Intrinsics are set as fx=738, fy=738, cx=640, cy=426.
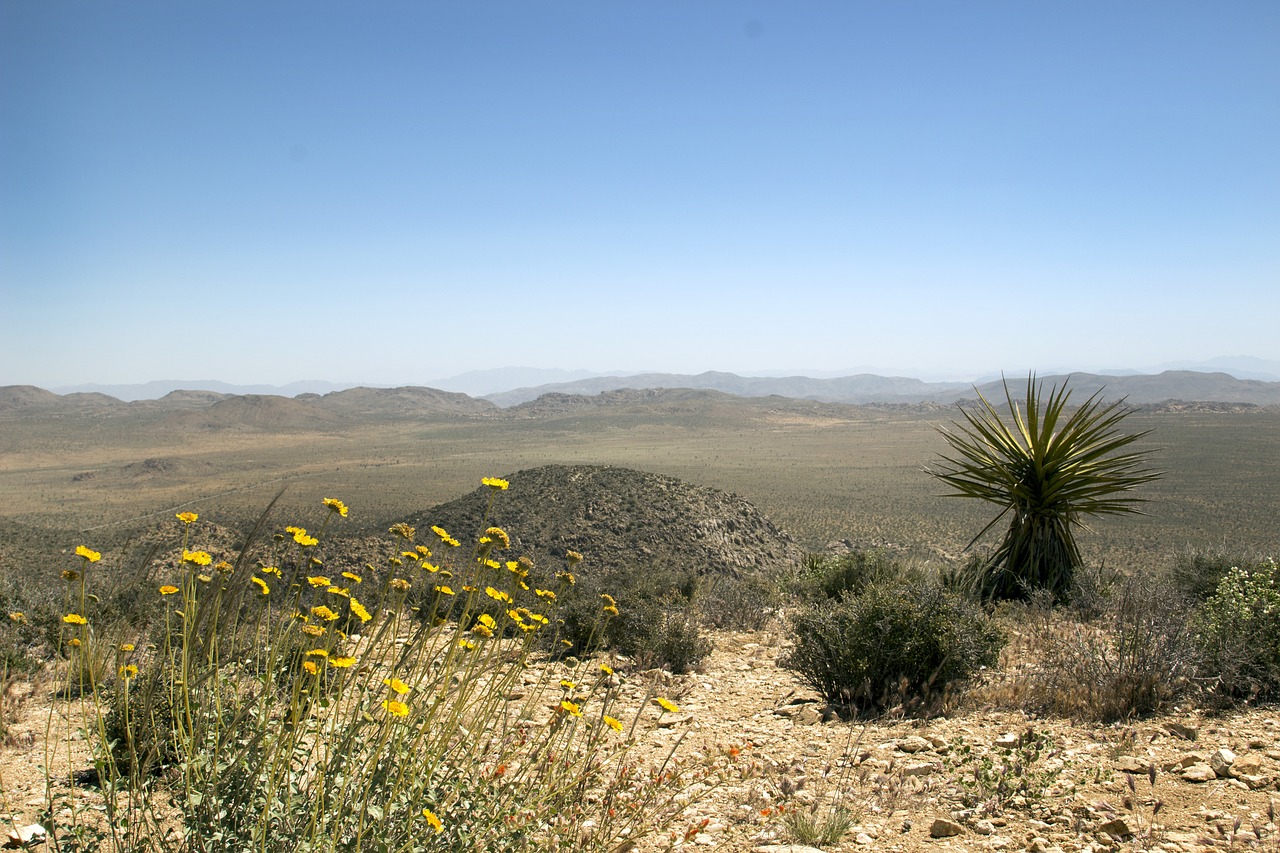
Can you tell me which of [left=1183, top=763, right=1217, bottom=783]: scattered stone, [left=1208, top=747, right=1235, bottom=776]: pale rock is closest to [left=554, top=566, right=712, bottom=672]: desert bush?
[left=1183, top=763, right=1217, bottom=783]: scattered stone

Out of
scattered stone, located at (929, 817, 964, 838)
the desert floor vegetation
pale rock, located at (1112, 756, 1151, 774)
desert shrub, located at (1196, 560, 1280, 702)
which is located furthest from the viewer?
desert shrub, located at (1196, 560, 1280, 702)

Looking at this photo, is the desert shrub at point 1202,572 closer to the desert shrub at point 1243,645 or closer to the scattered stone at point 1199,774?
the desert shrub at point 1243,645

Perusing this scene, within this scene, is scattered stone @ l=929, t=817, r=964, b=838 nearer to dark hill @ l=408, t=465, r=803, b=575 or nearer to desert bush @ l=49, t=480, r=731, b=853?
desert bush @ l=49, t=480, r=731, b=853

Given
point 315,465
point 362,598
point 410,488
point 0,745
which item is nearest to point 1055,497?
point 362,598

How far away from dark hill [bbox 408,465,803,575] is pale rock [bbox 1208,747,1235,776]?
12.1 metres

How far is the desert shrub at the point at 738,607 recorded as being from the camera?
959 centimetres

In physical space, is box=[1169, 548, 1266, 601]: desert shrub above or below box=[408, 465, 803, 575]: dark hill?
above

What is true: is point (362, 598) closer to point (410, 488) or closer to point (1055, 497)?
point (1055, 497)

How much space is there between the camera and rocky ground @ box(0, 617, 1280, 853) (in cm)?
344

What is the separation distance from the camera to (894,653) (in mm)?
5754

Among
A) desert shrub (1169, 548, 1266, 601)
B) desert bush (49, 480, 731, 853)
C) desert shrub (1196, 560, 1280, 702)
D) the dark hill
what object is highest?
desert bush (49, 480, 731, 853)

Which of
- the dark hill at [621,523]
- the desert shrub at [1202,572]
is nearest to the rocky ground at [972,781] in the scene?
the desert shrub at [1202,572]

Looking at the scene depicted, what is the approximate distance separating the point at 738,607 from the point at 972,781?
6.01m

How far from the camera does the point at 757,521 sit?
22.2m
